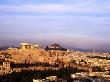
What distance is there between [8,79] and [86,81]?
5.15 m

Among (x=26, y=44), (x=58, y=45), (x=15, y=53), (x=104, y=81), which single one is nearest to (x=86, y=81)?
(x=104, y=81)

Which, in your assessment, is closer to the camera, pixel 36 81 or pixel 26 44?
pixel 36 81

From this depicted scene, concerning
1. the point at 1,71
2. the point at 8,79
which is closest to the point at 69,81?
the point at 8,79

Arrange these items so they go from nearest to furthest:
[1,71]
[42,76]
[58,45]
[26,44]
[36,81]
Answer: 1. [36,81]
2. [42,76]
3. [1,71]
4. [26,44]
5. [58,45]

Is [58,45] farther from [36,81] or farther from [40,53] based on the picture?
[36,81]

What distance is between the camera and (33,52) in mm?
61531

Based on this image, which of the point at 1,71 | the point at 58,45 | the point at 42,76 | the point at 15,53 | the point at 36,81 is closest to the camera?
the point at 36,81

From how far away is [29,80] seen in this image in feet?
92.4

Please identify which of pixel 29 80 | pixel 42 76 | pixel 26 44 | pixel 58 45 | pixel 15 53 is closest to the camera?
pixel 29 80

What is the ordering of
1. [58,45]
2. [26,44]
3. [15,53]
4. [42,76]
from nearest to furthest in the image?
[42,76]
[15,53]
[26,44]
[58,45]

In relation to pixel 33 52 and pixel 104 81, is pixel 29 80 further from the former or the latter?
pixel 33 52

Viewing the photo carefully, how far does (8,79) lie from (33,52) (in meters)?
33.0

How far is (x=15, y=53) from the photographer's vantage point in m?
59.4

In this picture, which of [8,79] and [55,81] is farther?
[8,79]
